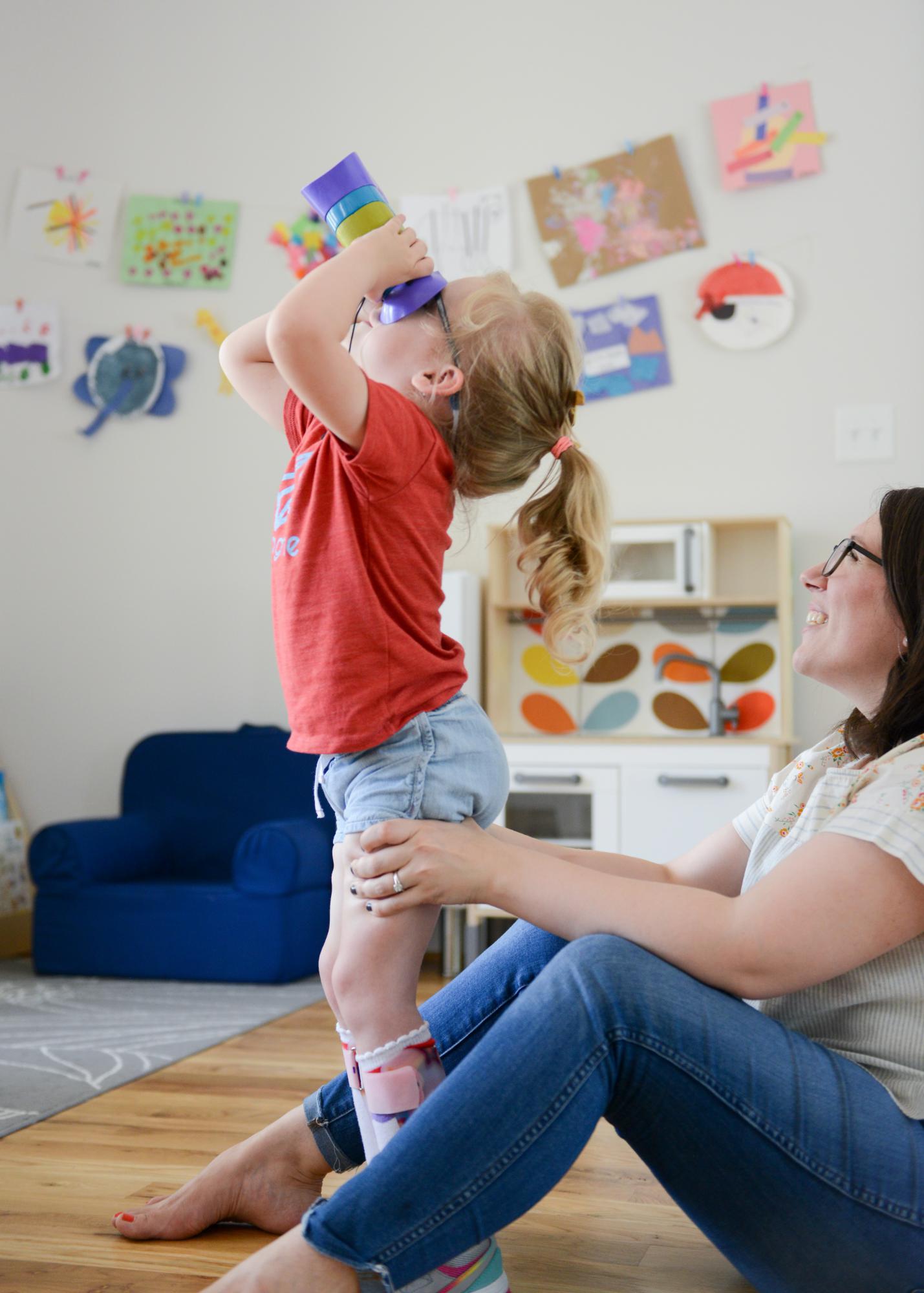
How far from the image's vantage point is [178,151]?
4.22 m

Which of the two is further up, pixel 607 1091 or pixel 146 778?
pixel 607 1091

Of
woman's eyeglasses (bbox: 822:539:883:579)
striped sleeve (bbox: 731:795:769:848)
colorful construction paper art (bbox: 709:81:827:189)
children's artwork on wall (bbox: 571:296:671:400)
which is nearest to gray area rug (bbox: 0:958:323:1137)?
striped sleeve (bbox: 731:795:769:848)

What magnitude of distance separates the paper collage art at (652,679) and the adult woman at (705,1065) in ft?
8.32

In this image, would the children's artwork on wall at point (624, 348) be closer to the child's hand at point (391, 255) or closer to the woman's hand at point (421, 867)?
the child's hand at point (391, 255)

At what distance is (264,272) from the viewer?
414 centimetres

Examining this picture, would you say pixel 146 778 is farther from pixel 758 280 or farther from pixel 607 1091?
pixel 607 1091

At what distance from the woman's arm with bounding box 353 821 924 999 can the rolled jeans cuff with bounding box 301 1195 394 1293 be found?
0.27m

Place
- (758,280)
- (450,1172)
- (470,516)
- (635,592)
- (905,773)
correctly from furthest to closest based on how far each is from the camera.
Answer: (758,280) → (635,592) → (470,516) → (905,773) → (450,1172)

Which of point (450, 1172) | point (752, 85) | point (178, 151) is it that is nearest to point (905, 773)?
point (450, 1172)

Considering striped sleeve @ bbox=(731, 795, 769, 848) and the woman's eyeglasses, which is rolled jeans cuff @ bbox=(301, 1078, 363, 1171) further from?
the woman's eyeglasses

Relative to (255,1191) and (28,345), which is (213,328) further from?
(255,1191)

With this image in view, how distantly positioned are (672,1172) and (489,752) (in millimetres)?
433

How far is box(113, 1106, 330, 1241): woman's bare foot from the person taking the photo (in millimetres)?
1410

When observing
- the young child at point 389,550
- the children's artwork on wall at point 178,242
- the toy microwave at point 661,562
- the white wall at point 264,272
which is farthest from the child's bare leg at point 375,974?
the children's artwork on wall at point 178,242
